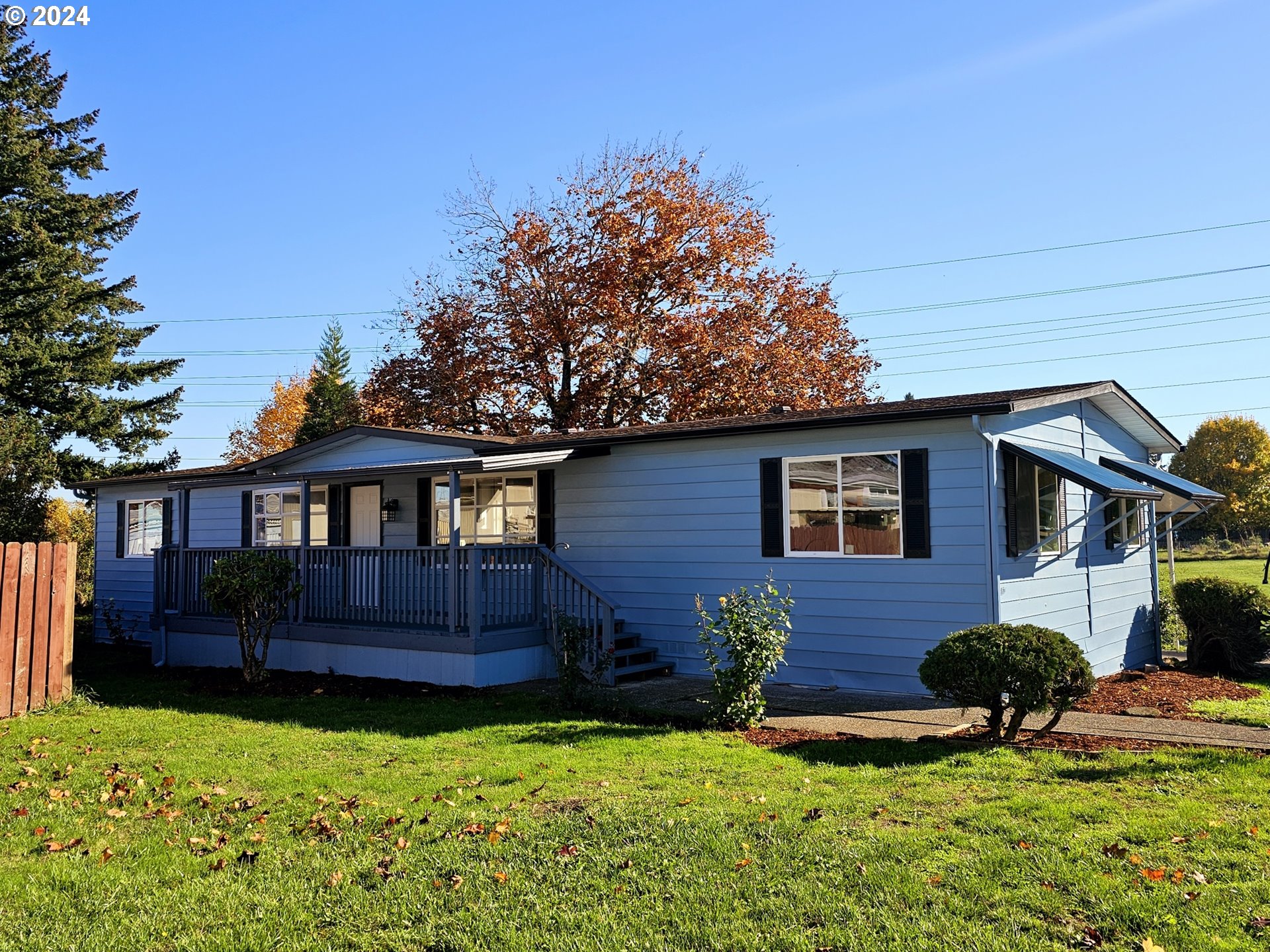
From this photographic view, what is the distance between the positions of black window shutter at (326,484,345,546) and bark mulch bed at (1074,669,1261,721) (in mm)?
11790

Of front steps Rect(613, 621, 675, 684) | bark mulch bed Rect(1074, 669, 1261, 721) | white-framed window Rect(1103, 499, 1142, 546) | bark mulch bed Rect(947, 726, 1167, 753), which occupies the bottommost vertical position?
bark mulch bed Rect(1074, 669, 1261, 721)

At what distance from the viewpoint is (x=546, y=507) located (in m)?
13.7

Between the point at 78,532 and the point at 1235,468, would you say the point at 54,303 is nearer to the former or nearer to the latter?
the point at 78,532

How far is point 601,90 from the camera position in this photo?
48.7ft

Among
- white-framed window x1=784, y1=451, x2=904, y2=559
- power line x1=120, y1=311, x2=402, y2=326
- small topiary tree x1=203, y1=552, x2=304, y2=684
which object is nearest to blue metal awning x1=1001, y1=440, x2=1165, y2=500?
white-framed window x1=784, y1=451, x2=904, y2=559

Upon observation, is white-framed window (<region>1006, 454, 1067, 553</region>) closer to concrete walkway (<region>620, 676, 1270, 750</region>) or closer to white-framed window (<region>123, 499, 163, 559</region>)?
concrete walkway (<region>620, 676, 1270, 750</region>)

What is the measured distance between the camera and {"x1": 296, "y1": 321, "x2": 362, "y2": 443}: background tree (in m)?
39.3

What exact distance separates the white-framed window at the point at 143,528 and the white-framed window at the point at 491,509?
7.45 m

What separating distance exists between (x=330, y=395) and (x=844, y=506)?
118ft

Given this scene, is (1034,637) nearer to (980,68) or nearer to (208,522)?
(980,68)

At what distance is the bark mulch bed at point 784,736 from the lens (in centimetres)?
779

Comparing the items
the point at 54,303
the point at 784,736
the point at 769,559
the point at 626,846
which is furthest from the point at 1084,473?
the point at 54,303

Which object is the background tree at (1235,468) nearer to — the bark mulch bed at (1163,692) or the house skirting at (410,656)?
the bark mulch bed at (1163,692)

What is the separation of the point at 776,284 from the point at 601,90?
16.2m
